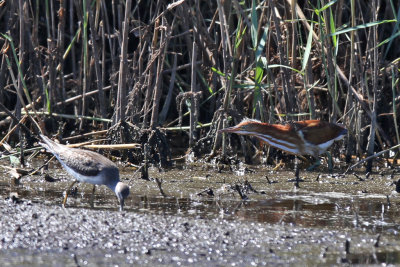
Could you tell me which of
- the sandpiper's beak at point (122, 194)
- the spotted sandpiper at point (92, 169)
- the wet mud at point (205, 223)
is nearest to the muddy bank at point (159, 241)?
the wet mud at point (205, 223)

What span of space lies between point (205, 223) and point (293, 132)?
2.70 metres

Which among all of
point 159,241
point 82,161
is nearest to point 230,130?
point 82,161

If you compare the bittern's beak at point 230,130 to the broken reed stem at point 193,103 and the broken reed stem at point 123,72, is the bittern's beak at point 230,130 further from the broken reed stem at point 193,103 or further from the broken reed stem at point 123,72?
the broken reed stem at point 123,72

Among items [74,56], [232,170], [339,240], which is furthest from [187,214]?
[74,56]

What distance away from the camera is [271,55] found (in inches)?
349

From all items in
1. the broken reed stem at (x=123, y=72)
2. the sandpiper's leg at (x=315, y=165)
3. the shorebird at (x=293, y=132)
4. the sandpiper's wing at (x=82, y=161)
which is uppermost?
the broken reed stem at (x=123, y=72)

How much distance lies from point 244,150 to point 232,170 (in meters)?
0.47

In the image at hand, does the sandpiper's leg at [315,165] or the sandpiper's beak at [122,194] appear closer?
the sandpiper's beak at [122,194]

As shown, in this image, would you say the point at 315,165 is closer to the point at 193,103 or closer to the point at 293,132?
the point at 293,132

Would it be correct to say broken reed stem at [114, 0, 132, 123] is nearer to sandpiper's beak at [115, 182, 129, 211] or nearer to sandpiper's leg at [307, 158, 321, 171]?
sandpiper's beak at [115, 182, 129, 211]

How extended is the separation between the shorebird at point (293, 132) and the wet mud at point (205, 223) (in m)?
0.43

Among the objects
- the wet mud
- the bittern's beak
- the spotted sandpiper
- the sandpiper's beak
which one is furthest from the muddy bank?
the bittern's beak

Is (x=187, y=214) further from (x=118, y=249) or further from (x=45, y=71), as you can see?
(x=45, y=71)

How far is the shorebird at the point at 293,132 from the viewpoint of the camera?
8.04m
